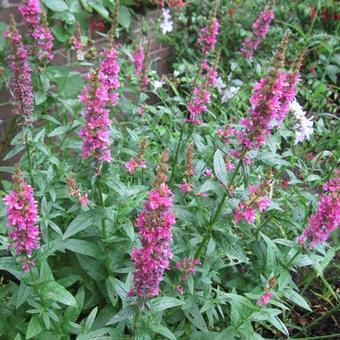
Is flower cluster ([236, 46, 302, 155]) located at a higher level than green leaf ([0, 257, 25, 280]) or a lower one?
higher

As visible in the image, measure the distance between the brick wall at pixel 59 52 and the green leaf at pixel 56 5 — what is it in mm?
437

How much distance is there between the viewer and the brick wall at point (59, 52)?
3496mm

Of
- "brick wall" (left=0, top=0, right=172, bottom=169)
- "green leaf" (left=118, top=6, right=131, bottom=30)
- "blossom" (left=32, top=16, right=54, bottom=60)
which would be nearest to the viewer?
"blossom" (left=32, top=16, right=54, bottom=60)

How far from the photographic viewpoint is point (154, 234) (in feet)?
5.33

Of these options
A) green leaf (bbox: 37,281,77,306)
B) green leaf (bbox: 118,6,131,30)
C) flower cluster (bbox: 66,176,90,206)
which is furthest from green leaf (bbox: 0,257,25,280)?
Result: green leaf (bbox: 118,6,131,30)

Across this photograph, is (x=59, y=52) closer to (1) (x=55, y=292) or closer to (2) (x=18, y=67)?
(2) (x=18, y=67)

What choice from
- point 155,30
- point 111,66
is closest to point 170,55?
point 155,30

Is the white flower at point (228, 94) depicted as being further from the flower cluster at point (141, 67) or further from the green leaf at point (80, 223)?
the green leaf at point (80, 223)

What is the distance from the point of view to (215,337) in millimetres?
2264

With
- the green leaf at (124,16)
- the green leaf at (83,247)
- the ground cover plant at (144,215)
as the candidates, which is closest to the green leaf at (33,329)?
the ground cover plant at (144,215)

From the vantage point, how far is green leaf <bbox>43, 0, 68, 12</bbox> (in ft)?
10.2

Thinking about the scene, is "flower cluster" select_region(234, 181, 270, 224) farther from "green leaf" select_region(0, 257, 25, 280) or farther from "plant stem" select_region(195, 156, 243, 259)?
"green leaf" select_region(0, 257, 25, 280)

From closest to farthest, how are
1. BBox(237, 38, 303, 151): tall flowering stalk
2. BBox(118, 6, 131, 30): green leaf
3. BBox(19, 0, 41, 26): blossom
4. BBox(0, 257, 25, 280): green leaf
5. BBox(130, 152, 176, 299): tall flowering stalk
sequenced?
BBox(130, 152, 176, 299): tall flowering stalk → BBox(237, 38, 303, 151): tall flowering stalk → BBox(0, 257, 25, 280): green leaf → BBox(19, 0, 41, 26): blossom → BBox(118, 6, 131, 30): green leaf

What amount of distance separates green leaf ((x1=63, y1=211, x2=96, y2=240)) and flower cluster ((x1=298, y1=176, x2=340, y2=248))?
1.02m
